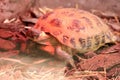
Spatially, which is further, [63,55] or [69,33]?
[69,33]

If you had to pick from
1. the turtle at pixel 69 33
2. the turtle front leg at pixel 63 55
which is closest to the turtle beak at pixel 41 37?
the turtle at pixel 69 33

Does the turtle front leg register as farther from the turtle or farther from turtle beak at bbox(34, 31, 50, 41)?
turtle beak at bbox(34, 31, 50, 41)

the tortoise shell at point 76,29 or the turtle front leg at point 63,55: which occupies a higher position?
the tortoise shell at point 76,29

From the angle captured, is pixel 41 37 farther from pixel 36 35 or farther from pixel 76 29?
pixel 76 29

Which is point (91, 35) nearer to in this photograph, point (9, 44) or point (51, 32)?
point (51, 32)

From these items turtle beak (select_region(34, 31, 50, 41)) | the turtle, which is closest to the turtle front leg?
the turtle

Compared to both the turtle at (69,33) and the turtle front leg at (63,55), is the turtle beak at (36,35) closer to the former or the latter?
the turtle at (69,33)

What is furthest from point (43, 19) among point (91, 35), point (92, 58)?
point (92, 58)

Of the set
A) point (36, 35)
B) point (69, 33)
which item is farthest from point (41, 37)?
point (69, 33)
